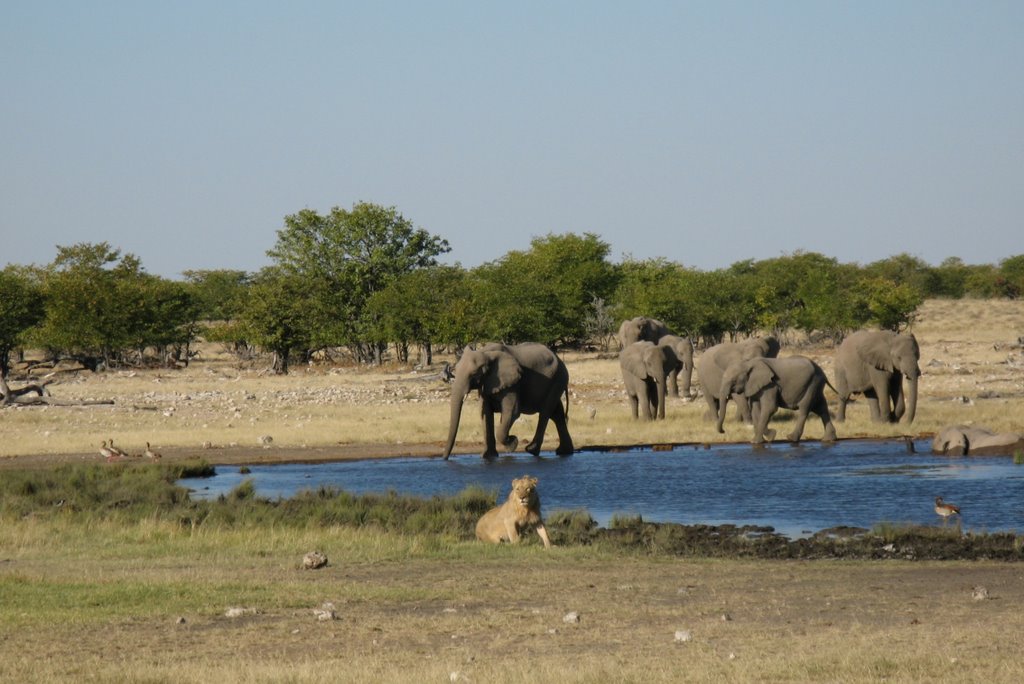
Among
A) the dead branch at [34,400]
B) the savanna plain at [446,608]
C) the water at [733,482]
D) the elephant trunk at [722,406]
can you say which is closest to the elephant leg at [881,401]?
the water at [733,482]

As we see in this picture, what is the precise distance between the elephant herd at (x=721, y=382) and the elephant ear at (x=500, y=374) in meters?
0.02

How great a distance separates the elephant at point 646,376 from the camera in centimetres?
3941

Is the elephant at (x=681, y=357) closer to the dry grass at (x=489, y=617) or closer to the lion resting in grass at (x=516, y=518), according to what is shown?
the lion resting in grass at (x=516, y=518)

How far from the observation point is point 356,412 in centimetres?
4316

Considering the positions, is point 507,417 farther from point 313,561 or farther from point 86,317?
point 86,317

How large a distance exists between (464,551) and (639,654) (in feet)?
21.7

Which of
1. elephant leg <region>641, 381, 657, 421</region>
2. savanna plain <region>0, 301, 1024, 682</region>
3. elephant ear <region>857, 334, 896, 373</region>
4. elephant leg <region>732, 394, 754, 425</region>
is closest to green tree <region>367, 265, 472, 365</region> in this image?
elephant leg <region>641, 381, 657, 421</region>

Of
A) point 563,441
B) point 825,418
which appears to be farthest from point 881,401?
point 563,441

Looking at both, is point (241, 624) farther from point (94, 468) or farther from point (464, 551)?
point (94, 468)

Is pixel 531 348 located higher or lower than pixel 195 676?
higher

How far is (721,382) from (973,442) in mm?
7498

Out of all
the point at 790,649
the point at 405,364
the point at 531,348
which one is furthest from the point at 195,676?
the point at 405,364

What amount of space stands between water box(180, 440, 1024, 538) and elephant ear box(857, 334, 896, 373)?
10.5 ft

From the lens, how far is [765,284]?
88.6 m
